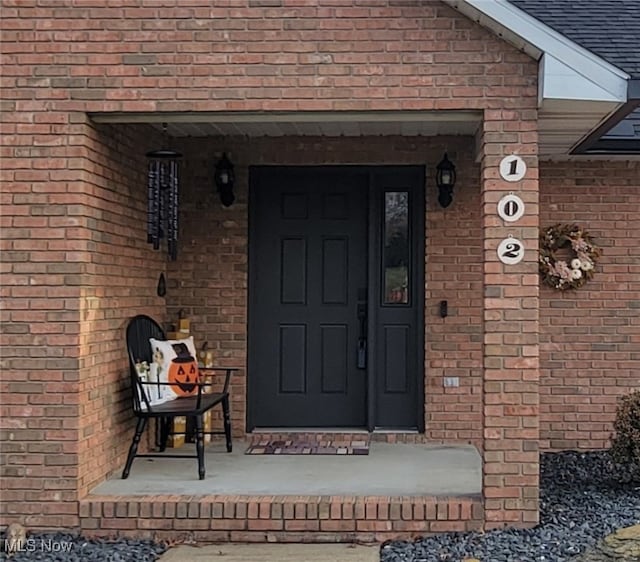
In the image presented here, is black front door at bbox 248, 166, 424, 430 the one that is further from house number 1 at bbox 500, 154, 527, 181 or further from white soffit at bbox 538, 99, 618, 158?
house number 1 at bbox 500, 154, 527, 181

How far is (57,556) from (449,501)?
88.4 inches

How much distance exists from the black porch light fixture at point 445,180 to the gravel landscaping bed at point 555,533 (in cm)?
241

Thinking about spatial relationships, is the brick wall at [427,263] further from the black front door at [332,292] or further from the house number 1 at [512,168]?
the house number 1 at [512,168]

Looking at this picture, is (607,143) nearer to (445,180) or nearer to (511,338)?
(445,180)

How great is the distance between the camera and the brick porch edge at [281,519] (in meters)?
4.69

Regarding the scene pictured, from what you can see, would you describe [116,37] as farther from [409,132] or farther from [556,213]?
[556,213]

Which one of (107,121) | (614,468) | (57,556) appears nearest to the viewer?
A: (57,556)

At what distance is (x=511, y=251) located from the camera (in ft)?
15.5

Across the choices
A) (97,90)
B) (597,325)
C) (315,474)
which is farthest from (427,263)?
(97,90)

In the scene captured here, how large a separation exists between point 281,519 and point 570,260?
3509mm

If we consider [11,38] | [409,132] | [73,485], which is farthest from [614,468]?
[11,38]

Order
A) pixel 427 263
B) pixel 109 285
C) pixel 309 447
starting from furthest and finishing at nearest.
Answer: pixel 427 263 → pixel 309 447 → pixel 109 285

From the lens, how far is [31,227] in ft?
15.8

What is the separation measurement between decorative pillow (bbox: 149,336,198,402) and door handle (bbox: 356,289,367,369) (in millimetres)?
1414
